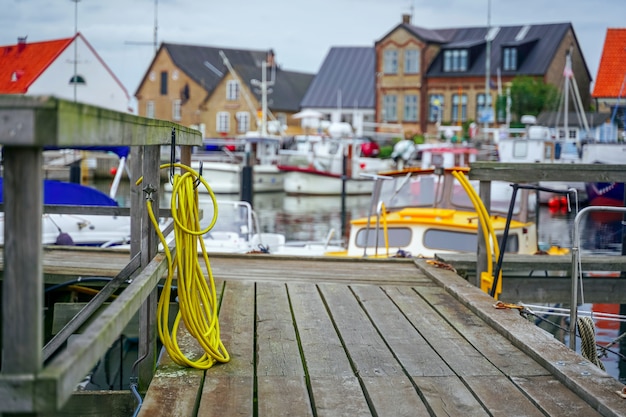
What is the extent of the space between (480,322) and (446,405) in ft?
6.79

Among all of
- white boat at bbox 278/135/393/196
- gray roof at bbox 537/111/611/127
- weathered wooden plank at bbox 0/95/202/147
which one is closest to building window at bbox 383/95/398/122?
white boat at bbox 278/135/393/196

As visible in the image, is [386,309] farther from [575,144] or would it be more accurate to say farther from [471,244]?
[575,144]

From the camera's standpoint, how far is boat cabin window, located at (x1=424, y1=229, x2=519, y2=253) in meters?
12.7

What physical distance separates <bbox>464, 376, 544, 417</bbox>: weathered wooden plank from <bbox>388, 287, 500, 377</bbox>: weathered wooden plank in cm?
15

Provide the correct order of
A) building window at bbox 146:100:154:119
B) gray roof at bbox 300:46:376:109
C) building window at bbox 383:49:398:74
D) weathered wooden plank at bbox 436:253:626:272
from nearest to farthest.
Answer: weathered wooden plank at bbox 436:253:626:272 → building window at bbox 383:49:398:74 → gray roof at bbox 300:46:376:109 → building window at bbox 146:100:154:119

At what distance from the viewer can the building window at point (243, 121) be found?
72.7 metres

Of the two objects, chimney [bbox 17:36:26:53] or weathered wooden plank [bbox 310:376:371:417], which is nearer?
weathered wooden plank [bbox 310:376:371:417]

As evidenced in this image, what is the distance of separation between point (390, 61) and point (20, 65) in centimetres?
5520

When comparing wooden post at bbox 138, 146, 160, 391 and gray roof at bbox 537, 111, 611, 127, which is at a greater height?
gray roof at bbox 537, 111, 611, 127

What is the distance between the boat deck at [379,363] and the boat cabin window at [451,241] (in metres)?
4.74

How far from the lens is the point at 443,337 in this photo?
6.04 metres

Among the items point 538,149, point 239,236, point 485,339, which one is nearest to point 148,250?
point 485,339

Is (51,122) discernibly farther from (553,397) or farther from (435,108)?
(435,108)

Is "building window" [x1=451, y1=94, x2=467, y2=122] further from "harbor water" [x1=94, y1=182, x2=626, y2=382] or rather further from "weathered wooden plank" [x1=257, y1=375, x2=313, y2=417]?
"weathered wooden plank" [x1=257, y1=375, x2=313, y2=417]
